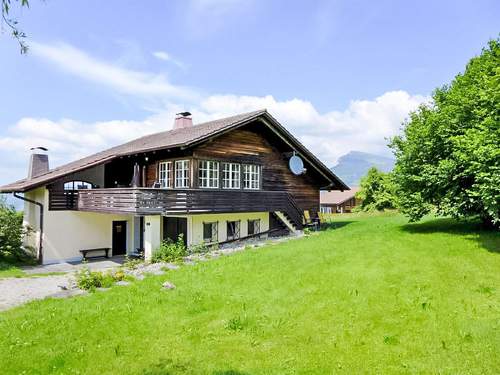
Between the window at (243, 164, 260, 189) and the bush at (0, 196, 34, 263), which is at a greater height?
the window at (243, 164, 260, 189)

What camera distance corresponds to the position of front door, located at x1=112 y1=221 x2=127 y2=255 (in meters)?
21.5

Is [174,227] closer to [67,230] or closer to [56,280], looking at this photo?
[67,230]

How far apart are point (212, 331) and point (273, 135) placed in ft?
52.2

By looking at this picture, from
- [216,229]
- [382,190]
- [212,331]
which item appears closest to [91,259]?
[216,229]

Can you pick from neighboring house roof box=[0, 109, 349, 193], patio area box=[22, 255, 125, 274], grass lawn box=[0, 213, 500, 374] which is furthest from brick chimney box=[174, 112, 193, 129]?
grass lawn box=[0, 213, 500, 374]

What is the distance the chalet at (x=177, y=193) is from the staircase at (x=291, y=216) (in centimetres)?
7

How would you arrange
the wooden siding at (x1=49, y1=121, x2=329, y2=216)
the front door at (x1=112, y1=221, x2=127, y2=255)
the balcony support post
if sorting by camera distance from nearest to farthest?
the balcony support post → the wooden siding at (x1=49, y1=121, x2=329, y2=216) → the front door at (x1=112, y1=221, x2=127, y2=255)

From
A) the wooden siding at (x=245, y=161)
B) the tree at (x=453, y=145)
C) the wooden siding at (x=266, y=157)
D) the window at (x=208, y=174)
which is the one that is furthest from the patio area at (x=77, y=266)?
the tree at (x=453, y=145)

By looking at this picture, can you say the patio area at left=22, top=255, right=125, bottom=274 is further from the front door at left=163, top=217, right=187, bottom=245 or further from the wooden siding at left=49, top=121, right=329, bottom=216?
the wooden siding at left=49, top=121, right=329, bottom=216

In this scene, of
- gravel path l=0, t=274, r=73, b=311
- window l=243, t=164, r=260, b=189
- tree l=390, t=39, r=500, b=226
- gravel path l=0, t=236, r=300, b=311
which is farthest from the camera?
window l=243, t=164, r=260, b=189

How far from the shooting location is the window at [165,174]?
771 inches

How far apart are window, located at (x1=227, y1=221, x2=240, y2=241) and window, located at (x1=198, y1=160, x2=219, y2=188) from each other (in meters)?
2.43

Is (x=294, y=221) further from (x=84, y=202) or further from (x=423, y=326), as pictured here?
(x=423, y=326)

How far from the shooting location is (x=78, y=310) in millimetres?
9430
